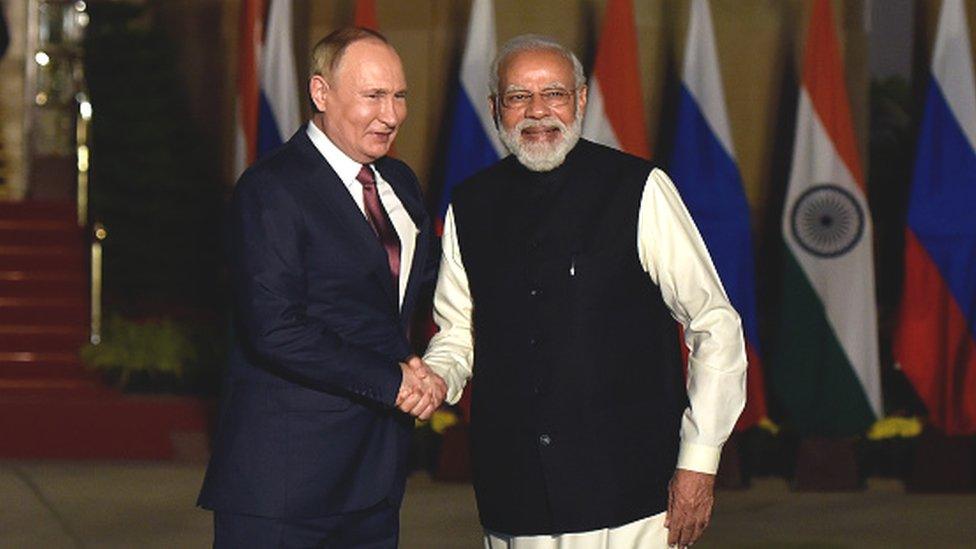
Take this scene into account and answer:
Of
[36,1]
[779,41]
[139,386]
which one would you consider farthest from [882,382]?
[36,1]

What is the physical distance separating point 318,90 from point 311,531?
999 mm

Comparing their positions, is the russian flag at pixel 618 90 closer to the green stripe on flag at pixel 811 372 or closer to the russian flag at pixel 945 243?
the green stripe on flag at pixel 811 372

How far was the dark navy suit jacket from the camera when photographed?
15.3 ft

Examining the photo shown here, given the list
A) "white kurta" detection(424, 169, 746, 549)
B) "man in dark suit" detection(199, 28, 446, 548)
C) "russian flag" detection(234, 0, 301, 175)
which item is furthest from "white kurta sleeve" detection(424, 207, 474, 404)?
"russian flag" detection(234, 0, 301, 175)

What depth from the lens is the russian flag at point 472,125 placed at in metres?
11.8

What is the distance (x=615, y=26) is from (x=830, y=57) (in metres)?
1.18

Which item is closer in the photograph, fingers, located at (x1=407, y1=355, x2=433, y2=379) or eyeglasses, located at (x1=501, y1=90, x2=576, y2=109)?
eyeglasses, located at (x1=501, y1=90, x2=576, y2=109)

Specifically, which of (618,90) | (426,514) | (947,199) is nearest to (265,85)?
(618,90)

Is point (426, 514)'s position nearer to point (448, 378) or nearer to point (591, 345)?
point (448, 378)

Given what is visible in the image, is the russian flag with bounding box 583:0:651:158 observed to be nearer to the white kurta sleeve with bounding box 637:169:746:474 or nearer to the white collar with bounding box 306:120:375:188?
the white collar with bounding box 306:120:375:188

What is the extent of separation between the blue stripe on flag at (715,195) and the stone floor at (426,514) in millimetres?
1163

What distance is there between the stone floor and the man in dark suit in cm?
436

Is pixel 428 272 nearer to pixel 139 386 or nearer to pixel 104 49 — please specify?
pixel 139 386

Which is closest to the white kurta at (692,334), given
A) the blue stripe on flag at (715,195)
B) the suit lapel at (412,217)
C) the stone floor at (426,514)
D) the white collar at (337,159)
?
the suit lapel at (412,217)
